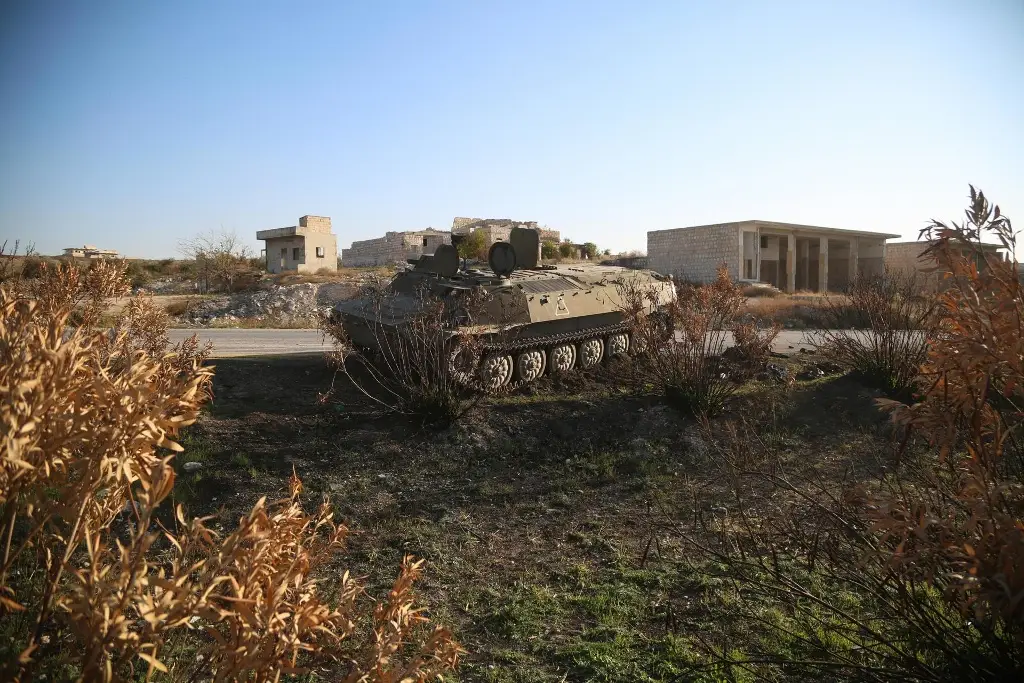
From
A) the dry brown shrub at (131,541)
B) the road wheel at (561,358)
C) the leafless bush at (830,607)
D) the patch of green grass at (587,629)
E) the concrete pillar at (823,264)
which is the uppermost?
the concrete pillar at (823,264)

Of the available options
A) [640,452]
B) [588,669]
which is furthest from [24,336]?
[640,452]

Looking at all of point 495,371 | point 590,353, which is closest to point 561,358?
point 590,353

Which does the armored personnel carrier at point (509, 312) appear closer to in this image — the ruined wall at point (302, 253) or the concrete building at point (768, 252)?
the concrete building at point (768, 252)

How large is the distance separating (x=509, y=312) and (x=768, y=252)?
2529cm

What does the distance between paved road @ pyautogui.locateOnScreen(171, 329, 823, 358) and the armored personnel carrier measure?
2.14 metres

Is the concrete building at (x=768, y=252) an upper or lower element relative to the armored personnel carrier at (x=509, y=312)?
upper

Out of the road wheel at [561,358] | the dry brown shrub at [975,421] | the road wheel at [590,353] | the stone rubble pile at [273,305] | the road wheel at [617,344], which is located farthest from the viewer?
the stone rubble pile at [273,305]

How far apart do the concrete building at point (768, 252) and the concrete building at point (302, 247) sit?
53.9ft

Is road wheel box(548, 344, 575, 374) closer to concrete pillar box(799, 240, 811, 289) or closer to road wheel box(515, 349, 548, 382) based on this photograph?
road wheel box(515, 349, 548, 382)

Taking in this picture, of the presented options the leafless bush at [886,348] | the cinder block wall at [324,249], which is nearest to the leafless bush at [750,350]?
the leafless bush at [886,348]

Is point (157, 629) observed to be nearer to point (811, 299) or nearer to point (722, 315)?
point (722, 315)

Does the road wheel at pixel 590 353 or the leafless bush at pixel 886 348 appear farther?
the road wheel at pixel 590 353

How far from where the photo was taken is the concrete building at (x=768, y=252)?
31125 mm

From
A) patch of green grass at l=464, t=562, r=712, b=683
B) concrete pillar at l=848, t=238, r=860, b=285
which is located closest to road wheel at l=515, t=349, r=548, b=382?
patch of green grass at l=464, t=562, r=712, b=683
